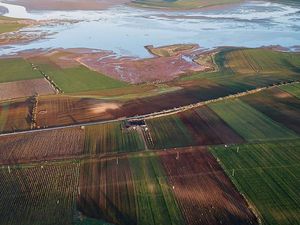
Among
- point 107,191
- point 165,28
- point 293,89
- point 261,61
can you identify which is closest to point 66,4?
point 165,28

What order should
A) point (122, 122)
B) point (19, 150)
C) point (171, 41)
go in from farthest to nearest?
point (171, 41)
point (122, 122)
point (19, 150)

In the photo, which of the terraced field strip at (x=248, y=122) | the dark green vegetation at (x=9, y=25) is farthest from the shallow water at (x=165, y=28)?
the terraced field strip at (x=248, y=122)

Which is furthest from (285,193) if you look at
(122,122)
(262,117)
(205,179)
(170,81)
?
(170,81)

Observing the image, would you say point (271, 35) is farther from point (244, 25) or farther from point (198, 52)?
point (198, 52)

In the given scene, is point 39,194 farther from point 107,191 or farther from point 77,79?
point 77,79

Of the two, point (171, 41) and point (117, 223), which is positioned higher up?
point (117, 223)
